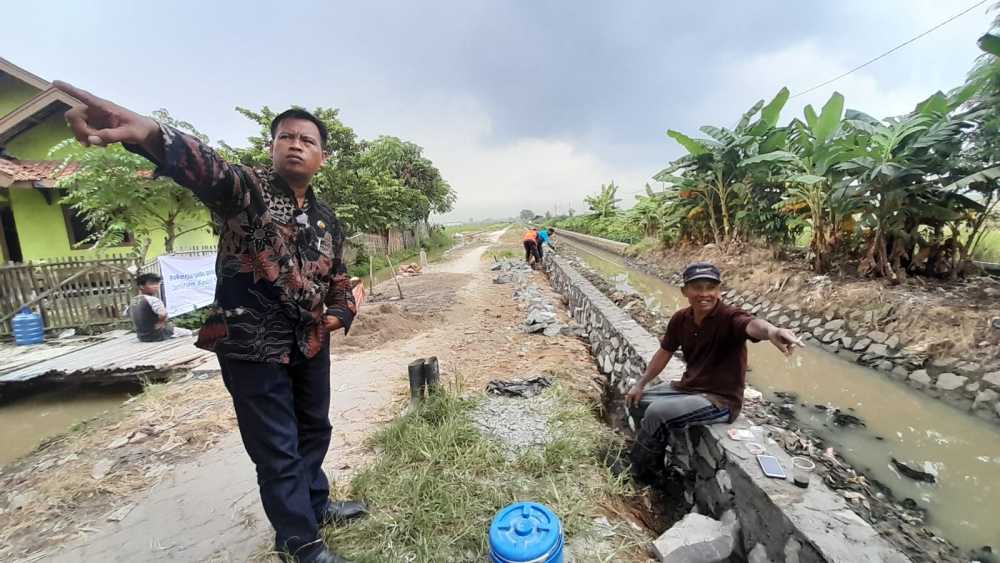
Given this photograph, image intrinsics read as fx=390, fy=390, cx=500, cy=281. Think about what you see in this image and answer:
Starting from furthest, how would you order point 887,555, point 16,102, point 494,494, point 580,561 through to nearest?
point 16,102 < point 494,494 < point 580,561 < point 887,555

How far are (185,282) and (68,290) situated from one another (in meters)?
1.64

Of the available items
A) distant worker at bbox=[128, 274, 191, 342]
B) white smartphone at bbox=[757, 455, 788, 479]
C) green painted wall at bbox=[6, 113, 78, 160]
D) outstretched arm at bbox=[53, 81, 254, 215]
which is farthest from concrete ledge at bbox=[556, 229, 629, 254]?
green painted wall at bbox=[6, 113, 78, 160]

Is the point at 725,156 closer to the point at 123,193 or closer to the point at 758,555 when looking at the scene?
the point at 758,555

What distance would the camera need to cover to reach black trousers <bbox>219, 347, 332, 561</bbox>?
148cm

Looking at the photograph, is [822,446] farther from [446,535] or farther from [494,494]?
[446,535]

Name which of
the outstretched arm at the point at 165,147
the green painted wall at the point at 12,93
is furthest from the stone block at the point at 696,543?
the green painted wall at the point at 12,93

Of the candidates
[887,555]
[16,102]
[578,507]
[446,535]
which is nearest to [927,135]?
[887,555]

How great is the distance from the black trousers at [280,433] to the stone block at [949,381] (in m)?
5.75

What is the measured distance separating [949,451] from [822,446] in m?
0.96

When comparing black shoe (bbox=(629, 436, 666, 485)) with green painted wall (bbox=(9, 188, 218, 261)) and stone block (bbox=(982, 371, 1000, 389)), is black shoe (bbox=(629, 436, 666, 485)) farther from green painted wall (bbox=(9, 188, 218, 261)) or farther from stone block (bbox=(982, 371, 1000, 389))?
green painted wall (bbox=(9, 188, 218, 261))

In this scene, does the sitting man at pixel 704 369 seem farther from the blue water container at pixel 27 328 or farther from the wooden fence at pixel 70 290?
the blue water container at pixel 27 328

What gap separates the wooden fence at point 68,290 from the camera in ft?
20.4

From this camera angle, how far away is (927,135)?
5078mm

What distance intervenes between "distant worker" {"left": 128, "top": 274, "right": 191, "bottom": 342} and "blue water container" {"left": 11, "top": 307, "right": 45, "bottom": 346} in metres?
1.66
